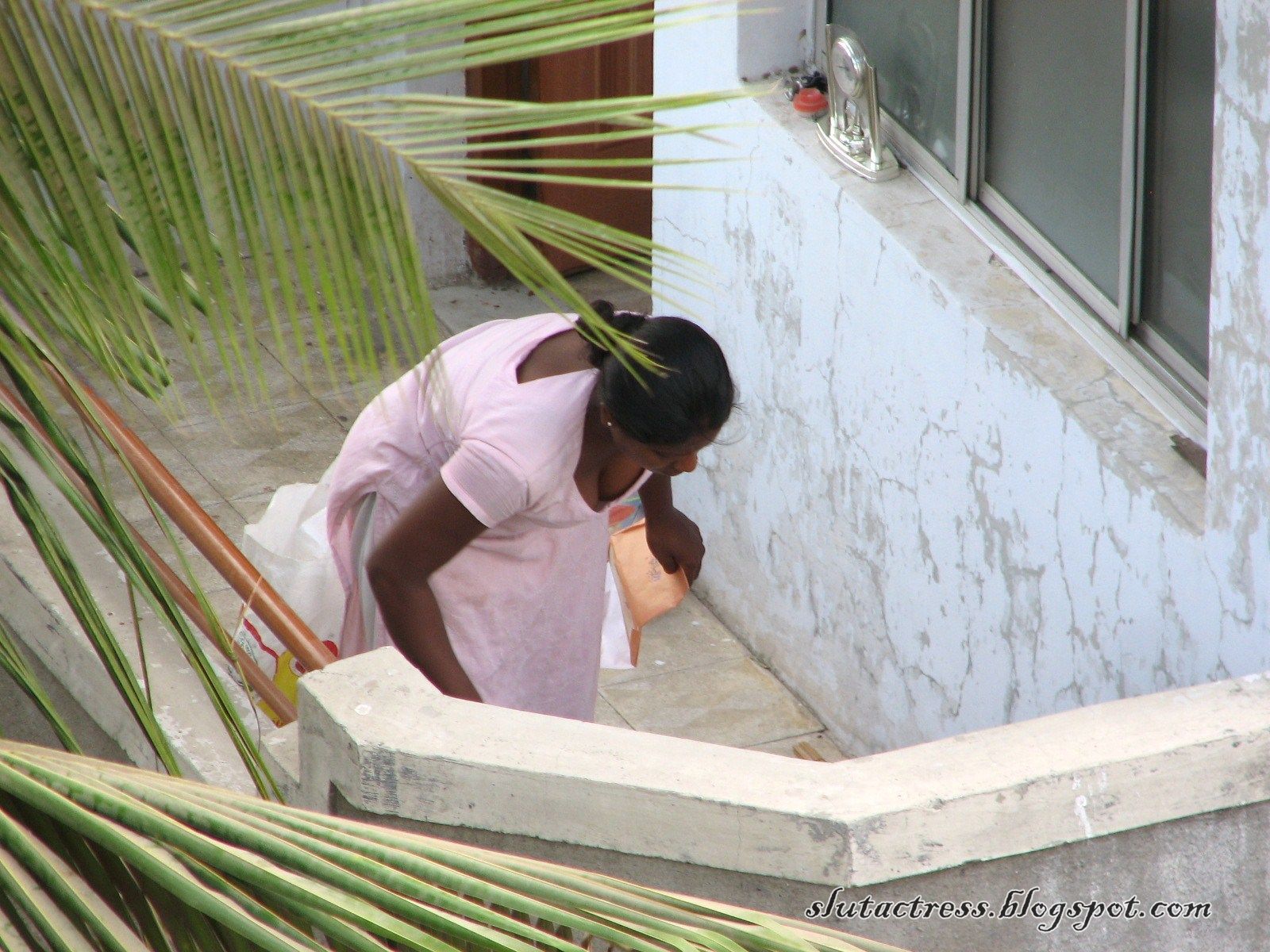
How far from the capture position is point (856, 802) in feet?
7.41

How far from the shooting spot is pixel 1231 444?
9.46ft

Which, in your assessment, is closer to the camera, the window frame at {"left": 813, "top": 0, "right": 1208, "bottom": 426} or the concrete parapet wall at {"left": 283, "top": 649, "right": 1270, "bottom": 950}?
the concrete parapet wall at {"left": 283, "top": 649, "right": 1270, "bottom": 950}

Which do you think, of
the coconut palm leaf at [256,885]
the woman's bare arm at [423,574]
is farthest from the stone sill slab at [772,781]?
the coconut palm leaf at [256,885]

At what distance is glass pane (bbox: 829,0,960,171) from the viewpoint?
397 centimetres

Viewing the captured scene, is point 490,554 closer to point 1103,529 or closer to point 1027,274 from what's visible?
point 1103,529

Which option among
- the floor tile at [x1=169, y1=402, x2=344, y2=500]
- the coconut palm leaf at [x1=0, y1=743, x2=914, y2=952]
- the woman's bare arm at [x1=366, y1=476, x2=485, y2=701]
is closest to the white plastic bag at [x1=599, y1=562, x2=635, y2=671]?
the woman's bare arm at [x1=366, y1=476, x2=485, y2=701]

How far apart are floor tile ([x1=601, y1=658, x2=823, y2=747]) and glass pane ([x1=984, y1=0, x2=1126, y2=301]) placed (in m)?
1.76

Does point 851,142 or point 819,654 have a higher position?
point 851,142

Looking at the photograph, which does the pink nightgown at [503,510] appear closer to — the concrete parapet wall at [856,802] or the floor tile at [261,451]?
the concrete parapet wall at [856,802]

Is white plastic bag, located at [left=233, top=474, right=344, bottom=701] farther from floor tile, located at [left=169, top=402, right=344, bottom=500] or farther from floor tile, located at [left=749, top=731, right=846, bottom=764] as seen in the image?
floor tile, located at [left=169, top=402, right=344, bottom=500]

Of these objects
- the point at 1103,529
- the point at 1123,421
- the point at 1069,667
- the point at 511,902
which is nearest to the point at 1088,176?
the point at 1123,421

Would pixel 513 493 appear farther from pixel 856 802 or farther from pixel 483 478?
pixel 856 802

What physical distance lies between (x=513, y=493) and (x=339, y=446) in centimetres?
366

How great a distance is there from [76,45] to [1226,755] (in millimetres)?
2142
